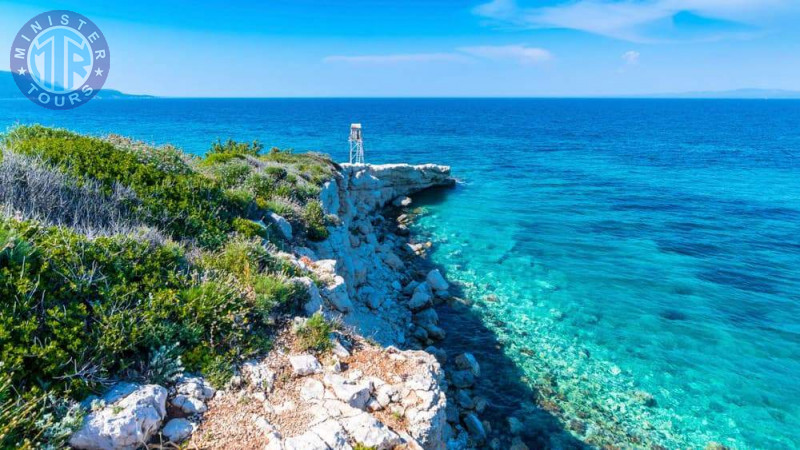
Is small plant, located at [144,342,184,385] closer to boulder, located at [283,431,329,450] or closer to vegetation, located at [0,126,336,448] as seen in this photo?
vegetation, located at [0,126,336,448]

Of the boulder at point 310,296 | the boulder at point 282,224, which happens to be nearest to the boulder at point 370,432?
the boulder at point 310,296

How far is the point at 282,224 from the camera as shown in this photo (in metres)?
14.6

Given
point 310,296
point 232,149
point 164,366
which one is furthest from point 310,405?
point 232,149

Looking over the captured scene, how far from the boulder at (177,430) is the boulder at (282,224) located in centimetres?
862

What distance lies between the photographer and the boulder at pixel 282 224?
14.3 metres

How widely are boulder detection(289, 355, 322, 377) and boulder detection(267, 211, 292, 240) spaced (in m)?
A: 7.06

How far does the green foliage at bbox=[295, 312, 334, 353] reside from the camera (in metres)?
8.29

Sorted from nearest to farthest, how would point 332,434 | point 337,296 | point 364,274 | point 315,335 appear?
1. point 332,434
2. point 315,335
3. point 337,296
4. point 364,274

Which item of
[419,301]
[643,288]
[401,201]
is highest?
[401,201]

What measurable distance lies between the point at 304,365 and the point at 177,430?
2.28 m

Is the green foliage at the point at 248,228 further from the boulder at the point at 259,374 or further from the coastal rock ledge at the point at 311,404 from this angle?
the boulder at the point at 259,374

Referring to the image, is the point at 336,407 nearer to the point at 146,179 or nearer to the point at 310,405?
the point at 310,405

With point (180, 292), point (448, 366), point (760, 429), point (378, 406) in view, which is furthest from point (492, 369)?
point (180, 292)

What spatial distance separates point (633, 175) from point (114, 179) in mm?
54586
